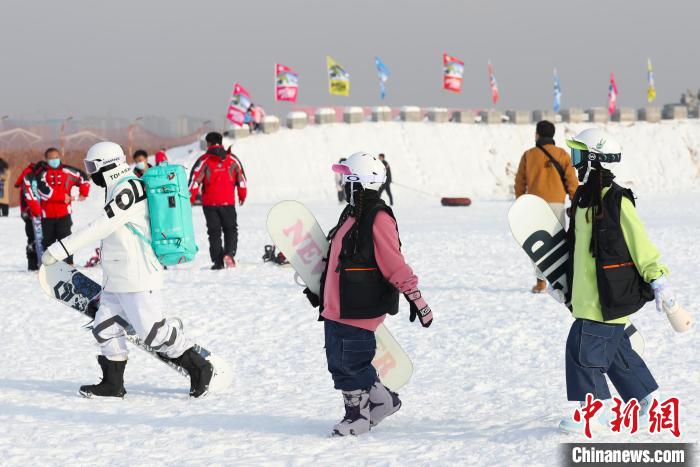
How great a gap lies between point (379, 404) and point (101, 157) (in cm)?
254

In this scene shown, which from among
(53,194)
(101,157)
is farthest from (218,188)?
(101,157)

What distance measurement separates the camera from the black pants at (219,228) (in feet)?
42.3

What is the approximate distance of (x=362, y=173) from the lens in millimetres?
5105

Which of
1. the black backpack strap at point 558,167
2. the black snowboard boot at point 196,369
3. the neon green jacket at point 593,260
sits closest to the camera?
the neon green jacket at point 593,260

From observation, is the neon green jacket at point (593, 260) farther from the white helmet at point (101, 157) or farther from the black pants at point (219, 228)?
the black pants at point (219, 228)

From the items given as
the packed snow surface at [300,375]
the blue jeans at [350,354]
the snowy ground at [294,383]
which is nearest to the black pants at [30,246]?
the packed snow surface at [300,375]

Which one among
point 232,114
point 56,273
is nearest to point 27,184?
point 56,273

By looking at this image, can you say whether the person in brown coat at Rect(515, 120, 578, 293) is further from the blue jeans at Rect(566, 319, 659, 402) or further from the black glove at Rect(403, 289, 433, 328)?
the black glove at Rect(403, 289, 433, 328)

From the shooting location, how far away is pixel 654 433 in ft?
16.0

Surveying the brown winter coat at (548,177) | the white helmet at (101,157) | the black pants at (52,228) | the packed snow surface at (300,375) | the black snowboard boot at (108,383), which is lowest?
the packed snow surface at (300,375)

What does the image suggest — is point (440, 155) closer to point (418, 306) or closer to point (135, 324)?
point (135, 324)

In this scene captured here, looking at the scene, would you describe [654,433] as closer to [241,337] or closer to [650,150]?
[241,337]

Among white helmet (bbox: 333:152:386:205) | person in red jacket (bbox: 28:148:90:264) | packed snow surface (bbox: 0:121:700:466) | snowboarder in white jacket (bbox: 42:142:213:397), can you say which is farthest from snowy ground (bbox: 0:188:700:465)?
white helmet (bbox: 333:152:386:205)

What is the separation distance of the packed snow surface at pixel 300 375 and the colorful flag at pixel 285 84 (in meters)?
25.2
